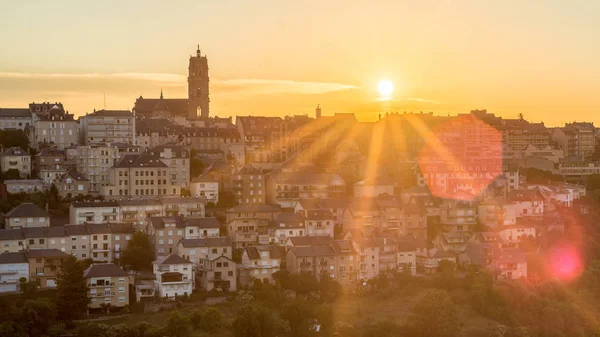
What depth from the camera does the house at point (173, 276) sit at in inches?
1140

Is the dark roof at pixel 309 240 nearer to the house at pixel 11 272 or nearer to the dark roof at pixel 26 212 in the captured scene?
the dark roof at pixel 26 212

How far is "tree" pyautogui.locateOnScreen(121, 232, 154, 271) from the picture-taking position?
31.2 meters

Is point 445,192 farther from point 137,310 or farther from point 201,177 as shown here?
point 137,310

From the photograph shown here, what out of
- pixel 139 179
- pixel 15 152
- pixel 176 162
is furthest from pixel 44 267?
pixel 15 152

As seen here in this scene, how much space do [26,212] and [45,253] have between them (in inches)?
138

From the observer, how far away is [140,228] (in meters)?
33.8

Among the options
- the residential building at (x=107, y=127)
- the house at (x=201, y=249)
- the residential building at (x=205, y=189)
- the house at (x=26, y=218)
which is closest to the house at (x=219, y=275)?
the house at (x=201, y=249)

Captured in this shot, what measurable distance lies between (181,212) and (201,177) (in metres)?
3.73

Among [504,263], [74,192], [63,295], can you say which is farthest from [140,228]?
[504,263]

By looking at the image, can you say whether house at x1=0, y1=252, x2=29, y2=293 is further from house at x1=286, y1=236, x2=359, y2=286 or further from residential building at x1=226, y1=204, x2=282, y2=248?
house at x1=286, y1=236, x2=359, y2=286

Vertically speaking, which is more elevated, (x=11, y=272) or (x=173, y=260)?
(x=173, y=260)

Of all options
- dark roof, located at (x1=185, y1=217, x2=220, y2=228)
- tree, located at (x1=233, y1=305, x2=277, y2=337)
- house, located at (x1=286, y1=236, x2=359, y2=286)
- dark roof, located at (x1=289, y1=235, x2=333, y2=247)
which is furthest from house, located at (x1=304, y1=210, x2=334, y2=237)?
tree, located at (x1=233, y1=305, x2=277, y2=337)

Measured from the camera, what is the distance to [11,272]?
1120 inches

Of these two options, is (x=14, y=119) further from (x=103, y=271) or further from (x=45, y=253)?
(x=103, y=271)
